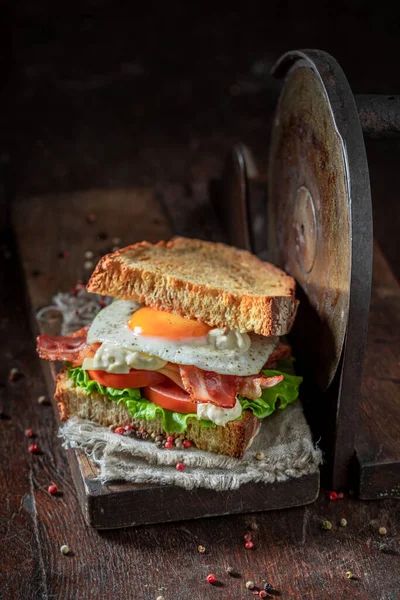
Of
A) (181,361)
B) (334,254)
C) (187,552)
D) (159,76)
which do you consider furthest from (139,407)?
(159,76)

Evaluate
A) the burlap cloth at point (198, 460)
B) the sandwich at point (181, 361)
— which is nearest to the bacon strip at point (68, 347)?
the sandwich at point (181, 361)

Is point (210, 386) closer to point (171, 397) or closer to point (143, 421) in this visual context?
point (171, 397)

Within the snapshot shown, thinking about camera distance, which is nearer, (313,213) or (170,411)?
(170,411)

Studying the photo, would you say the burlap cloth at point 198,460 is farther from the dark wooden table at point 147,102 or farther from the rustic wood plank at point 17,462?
the dark wooden table at point 147,102

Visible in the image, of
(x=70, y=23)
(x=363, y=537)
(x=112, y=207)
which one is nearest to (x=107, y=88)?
(x=70, y=23)

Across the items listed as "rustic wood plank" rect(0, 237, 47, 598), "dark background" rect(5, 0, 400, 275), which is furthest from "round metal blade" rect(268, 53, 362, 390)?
"dark background" rect(5, 0, 400, 275)

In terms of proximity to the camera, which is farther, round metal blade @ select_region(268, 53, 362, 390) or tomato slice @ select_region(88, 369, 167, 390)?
tomato slice @ select_region(88, 369, 167, 390)

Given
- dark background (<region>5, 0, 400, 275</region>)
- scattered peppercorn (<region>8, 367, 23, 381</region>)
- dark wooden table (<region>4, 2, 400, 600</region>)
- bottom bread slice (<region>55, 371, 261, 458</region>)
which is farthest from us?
dark background (<region>5, 0, 400, 275</region>)

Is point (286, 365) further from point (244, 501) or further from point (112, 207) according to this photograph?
point (112, 207)

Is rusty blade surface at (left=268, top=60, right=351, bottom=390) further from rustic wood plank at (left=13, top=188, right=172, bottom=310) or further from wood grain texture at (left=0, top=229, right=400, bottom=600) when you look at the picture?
rustic wood plank at (left=13, top=188, right=172, bottom=310)
